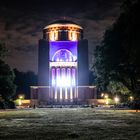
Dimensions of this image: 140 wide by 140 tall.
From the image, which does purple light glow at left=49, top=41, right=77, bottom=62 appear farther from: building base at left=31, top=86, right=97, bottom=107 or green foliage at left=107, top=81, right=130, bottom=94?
green foliage at left=107, top=81, right=130, bottom=94

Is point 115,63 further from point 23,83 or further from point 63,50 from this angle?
point 23,83

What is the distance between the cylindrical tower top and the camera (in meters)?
105

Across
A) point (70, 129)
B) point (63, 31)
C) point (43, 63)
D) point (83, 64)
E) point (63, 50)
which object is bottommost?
point (70, 129)

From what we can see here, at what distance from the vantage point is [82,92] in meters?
99.2

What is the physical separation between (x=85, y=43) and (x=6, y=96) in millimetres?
45291

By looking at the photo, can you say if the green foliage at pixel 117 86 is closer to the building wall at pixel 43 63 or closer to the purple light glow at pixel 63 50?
the building wall at pixel 43 63

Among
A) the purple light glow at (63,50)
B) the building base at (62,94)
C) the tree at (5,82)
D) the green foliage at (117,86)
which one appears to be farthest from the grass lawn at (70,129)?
the purple light glow at (63,50)

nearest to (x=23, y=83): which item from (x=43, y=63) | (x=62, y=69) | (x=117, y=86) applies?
(x=43, y=63)

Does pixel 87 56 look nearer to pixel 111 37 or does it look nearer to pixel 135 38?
pixel 111 37

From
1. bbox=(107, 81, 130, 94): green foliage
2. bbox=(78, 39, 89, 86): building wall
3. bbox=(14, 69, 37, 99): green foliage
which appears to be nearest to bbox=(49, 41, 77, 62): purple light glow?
bbox=(78, 39, 89, 86): building wall

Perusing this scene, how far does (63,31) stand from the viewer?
105m

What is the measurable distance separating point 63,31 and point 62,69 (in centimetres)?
1176

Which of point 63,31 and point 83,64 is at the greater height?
point 63,31

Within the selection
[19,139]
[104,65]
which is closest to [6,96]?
[104,65]
